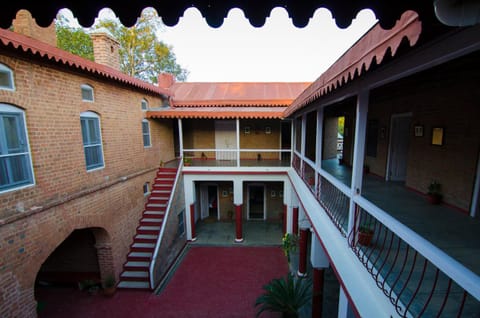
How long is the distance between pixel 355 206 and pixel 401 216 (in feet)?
5.92

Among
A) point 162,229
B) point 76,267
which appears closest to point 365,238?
point 162,229

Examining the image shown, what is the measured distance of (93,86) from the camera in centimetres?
678

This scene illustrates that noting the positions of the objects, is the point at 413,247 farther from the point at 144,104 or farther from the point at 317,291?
the point at 144,104

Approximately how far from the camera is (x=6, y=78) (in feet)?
15.1

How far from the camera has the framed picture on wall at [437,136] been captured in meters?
4.81

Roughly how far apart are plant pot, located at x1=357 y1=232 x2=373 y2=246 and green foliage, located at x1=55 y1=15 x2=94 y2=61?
80.6ft

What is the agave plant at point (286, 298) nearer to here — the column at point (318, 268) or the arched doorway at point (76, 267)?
the column at point (318, 268)

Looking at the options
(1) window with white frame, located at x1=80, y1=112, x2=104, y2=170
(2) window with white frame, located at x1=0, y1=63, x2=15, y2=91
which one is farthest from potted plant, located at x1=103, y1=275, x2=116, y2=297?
(2) window with white frame, located at x1=0, y1=63, x2=15, y2=91

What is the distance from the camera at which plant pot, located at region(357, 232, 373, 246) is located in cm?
305

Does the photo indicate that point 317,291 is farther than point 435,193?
Yes

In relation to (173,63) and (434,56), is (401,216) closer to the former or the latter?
(434,56)

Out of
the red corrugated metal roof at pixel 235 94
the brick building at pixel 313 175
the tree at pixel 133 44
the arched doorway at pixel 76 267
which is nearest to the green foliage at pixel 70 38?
the tree at pixel 133 44

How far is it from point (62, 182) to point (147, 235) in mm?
4041

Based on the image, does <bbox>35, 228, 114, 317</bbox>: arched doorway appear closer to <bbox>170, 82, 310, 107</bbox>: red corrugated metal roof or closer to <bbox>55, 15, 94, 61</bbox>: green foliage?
<bbox>170, 82, 310, 107</bbox>: red corrugated metal roof
